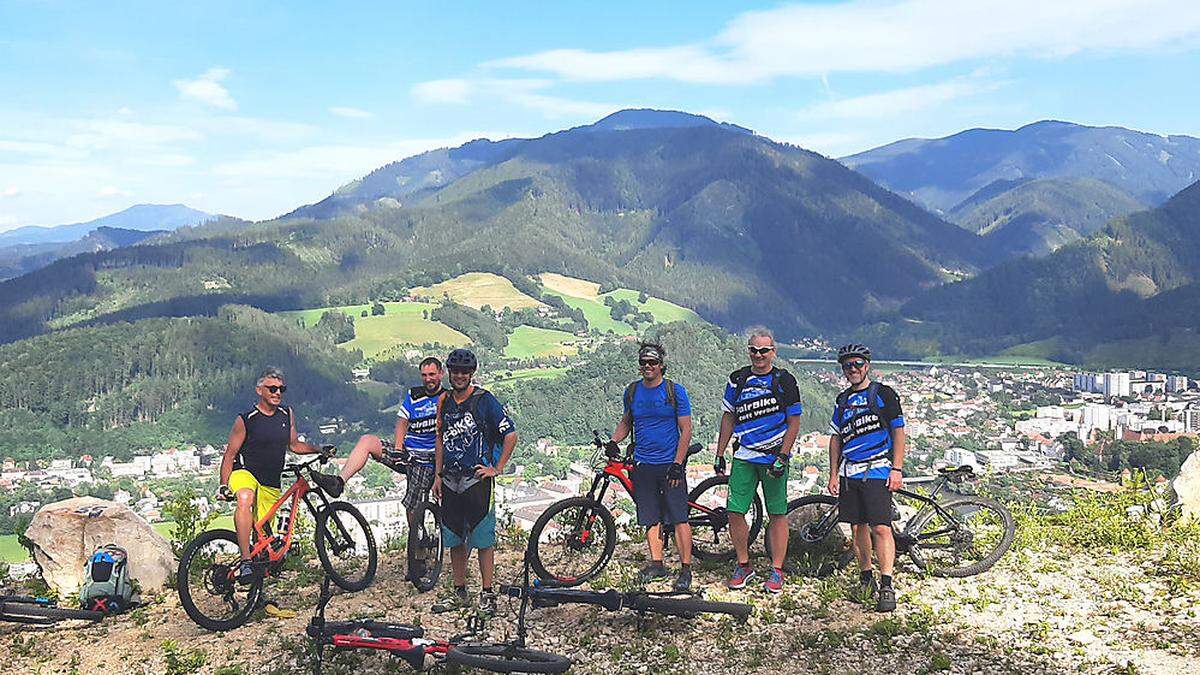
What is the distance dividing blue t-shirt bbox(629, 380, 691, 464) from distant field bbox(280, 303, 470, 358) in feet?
272

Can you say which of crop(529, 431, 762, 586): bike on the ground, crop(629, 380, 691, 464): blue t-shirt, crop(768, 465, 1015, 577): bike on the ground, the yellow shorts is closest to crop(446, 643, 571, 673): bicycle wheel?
crop(529, 431, 762, 586): bike on the ground

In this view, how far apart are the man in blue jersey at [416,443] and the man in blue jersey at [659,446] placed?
162 centimetres

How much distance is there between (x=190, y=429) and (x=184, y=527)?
7496cm

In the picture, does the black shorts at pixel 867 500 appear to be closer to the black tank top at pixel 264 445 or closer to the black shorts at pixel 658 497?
the black shorts at pixel 658 497

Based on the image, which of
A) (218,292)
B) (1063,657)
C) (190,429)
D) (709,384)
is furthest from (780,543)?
(218,292)

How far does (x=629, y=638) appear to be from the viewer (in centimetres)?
627

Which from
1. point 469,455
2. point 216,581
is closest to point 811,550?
point 469,455

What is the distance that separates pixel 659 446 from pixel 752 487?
2.86 feet

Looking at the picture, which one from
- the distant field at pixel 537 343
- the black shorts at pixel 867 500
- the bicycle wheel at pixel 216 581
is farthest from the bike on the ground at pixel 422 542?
the distant field at pixel 537 343

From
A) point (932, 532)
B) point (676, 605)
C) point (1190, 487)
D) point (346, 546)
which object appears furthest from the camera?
point (1190, 487)

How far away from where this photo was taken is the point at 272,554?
6.75m

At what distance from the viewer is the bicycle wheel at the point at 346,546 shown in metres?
7.18

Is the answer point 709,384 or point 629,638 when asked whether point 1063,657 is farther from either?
point 709,384

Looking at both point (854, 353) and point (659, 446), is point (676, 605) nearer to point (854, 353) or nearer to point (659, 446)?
point (659, 446)
